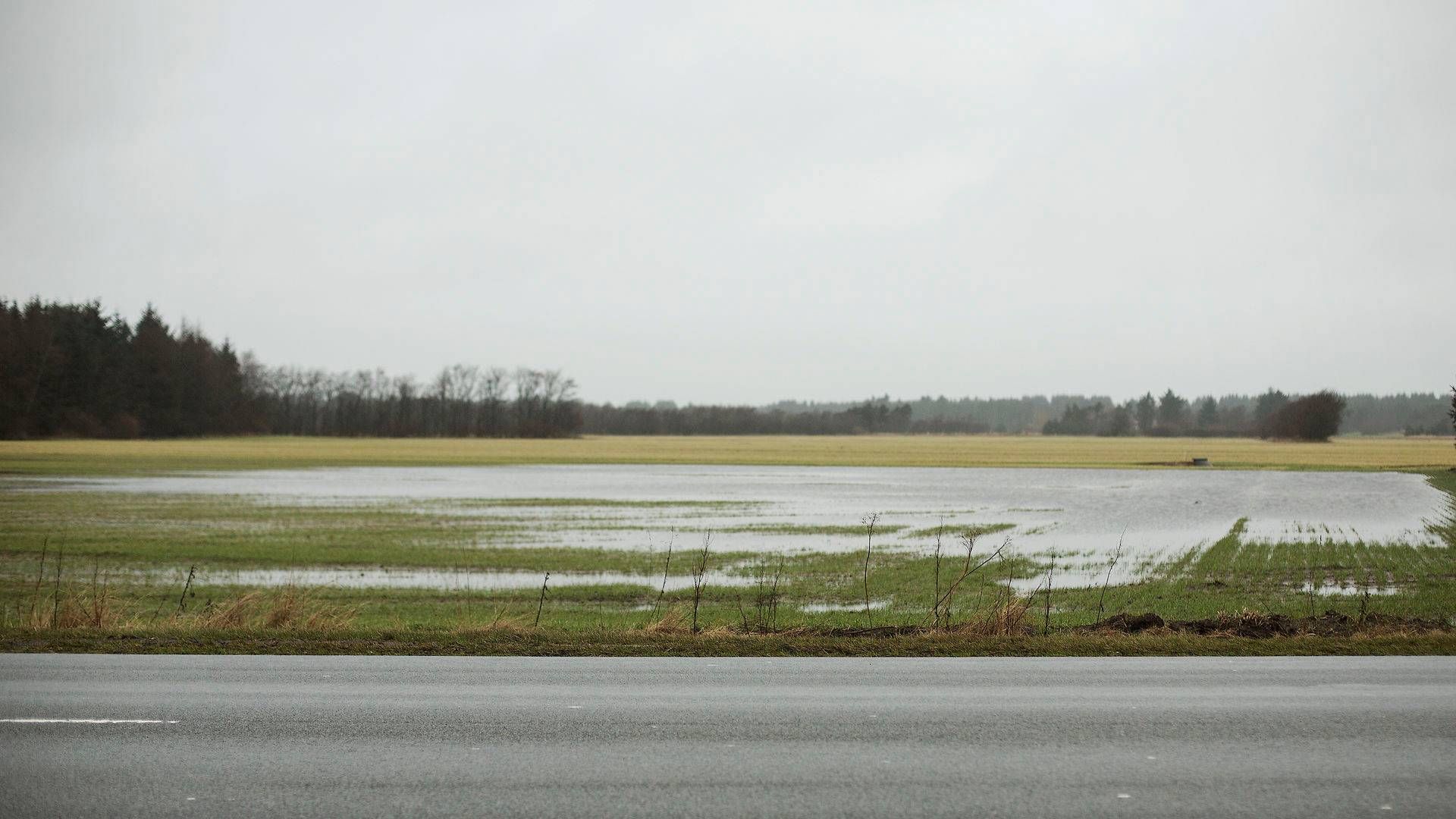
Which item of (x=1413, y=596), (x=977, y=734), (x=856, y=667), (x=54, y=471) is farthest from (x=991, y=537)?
(x=54, y=471)

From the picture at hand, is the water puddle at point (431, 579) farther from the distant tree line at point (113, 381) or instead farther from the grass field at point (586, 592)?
the distant tree line at point (113, 381)

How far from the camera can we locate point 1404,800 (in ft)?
20.6

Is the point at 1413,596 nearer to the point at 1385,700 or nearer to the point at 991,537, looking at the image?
the point at 1385,700

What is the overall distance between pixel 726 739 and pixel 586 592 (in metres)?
14.1

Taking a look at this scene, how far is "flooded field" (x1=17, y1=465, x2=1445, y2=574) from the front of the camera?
108 feet

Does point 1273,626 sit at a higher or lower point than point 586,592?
higher

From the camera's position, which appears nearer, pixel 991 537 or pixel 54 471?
pixel 991 537

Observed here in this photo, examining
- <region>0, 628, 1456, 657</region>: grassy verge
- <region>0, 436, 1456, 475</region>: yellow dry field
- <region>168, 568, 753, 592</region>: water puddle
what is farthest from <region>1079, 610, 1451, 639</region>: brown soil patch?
<region>0, 436, 1456, 475</region>: yellow dry field

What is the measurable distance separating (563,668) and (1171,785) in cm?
621

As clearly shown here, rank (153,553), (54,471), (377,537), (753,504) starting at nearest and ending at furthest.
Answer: (153,553) → (377,537) → (753,504) → (54,471)

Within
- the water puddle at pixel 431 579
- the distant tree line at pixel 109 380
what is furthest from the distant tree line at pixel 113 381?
the water puddle at pixel 431 579

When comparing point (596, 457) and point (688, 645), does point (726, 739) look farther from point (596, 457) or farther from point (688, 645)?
point (596, 457)

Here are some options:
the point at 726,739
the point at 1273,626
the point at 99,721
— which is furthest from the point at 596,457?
the point at 726,739

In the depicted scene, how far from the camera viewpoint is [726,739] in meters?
7.73
